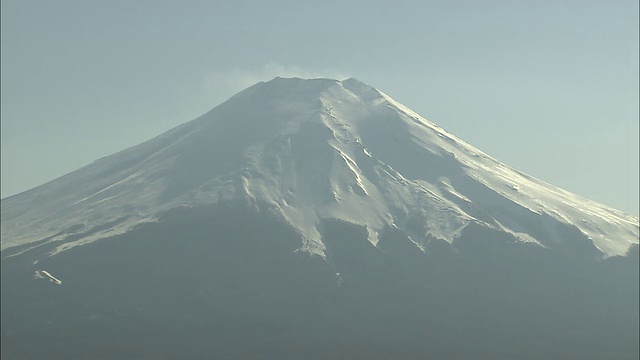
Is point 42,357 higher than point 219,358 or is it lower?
higher

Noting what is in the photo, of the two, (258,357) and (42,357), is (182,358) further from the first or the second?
(42,357)

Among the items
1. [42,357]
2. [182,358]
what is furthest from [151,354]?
[42,357]

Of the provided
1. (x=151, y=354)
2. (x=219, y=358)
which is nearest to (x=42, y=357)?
(x=151, y=354)

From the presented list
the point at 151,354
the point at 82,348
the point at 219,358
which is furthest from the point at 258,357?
the point at 82,348

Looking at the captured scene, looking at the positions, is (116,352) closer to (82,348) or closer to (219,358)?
(82,348)

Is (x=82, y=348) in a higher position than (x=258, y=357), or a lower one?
higher

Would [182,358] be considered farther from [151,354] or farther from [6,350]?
[6,350]
